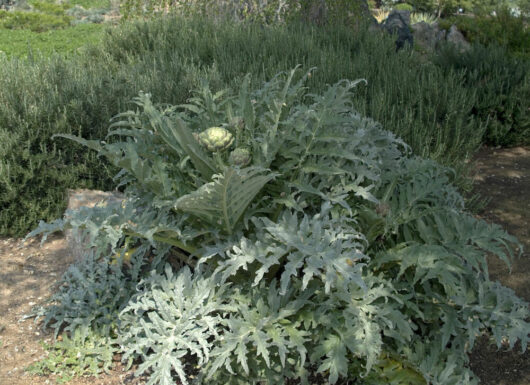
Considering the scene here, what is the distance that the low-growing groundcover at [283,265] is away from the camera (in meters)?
2.24

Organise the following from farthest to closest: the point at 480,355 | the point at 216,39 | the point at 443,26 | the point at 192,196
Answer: the point at 443,26 → the point at 216,39 → the point at 480,355 → the point at 192,196

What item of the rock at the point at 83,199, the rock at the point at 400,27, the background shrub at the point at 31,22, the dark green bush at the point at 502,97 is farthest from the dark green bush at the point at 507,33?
the background shrub at the point at 31,22

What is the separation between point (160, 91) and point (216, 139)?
239cm

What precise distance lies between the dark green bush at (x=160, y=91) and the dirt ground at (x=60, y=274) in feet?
1.03

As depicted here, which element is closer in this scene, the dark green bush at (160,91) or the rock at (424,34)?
the dark green bush at (160,91)

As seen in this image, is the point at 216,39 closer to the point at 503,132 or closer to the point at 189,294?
the point at 503,132

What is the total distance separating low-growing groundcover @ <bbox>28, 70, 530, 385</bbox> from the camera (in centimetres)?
224

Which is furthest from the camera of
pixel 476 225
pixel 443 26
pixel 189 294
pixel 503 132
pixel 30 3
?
pixel 30 3

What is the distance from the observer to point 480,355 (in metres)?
2.86

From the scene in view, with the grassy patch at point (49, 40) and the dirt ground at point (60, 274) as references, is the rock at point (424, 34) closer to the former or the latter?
the grassy patch at point (49, 40)

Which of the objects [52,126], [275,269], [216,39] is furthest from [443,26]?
[275,269]

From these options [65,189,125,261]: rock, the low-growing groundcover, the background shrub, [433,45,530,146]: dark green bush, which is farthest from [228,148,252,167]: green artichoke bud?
the background shrub

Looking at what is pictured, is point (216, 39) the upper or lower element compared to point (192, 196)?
lower

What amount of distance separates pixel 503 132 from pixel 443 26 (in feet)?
27.1
